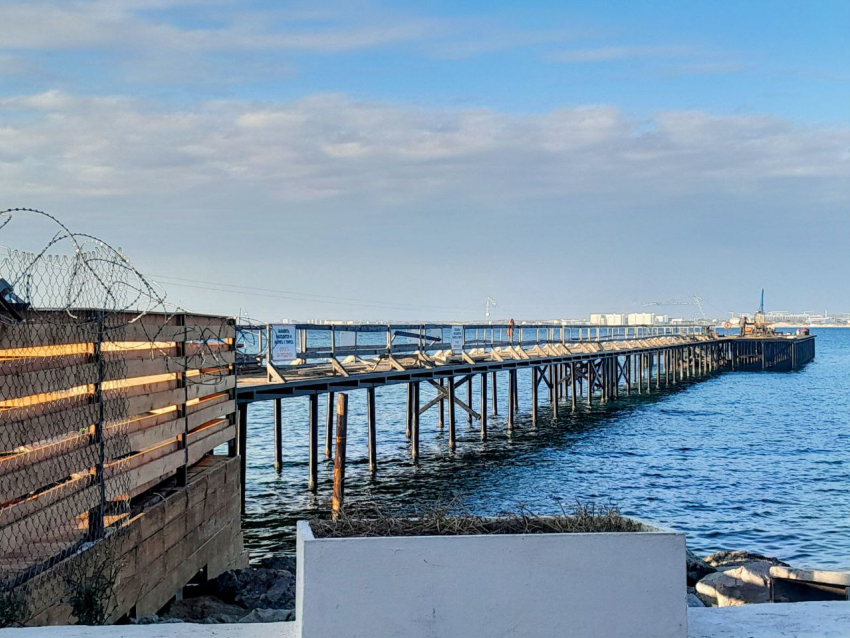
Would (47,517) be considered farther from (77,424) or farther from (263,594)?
(263,594)

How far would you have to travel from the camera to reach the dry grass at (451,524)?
15.9 ft

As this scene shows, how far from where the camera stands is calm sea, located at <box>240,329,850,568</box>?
64.7 feet

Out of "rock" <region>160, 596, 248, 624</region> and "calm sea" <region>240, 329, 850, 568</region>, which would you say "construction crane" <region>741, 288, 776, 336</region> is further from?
"rock" <region>160, 596, 248, 624</region>

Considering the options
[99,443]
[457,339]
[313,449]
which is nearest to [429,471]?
[313,449]

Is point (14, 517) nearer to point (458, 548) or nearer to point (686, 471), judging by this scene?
point (458, 548)

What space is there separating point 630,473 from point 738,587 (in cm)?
Answer: 1835

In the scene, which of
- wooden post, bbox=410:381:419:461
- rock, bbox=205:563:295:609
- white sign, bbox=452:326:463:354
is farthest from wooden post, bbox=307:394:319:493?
rock, bbox=205:563:295:609

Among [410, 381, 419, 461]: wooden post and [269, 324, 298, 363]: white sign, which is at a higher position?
[269, 324, 298, 363]: white sign

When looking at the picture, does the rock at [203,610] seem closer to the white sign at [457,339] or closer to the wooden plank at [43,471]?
the wooden plank at [43,471]

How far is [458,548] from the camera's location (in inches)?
183

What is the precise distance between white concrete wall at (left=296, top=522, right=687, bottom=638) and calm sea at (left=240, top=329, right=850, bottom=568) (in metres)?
5.38

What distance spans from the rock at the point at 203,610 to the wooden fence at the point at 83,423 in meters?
1.14

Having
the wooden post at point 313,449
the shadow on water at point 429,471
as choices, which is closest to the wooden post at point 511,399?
the shadow on water at point 429,471

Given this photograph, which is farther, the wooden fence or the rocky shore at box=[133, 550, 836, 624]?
the rocky shore at box=[133, 550, 836, 624]
